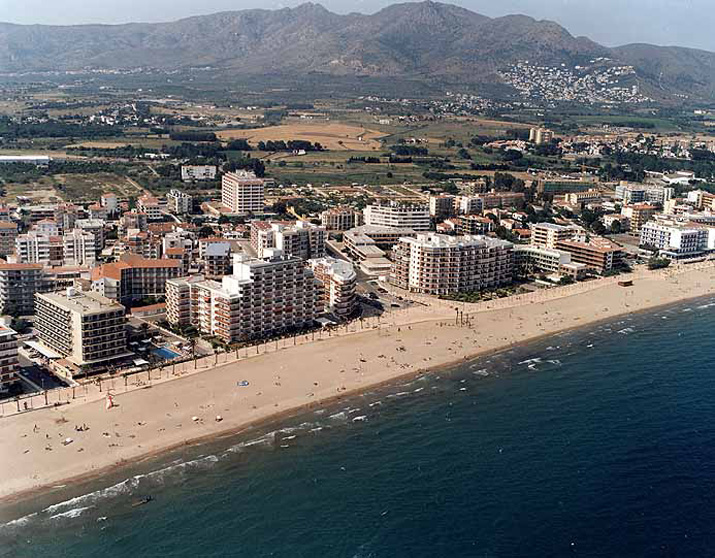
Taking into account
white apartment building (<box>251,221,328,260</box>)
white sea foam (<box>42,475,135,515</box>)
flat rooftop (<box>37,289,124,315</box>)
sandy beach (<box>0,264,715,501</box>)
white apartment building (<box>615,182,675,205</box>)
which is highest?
white apartment building (<box>615,182,675,205</box>)

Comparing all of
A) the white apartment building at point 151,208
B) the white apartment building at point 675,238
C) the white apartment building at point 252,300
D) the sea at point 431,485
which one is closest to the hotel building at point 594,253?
the white apartment building at point 675,238

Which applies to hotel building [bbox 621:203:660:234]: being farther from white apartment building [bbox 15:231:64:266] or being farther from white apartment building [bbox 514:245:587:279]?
white apartment building [bbox 15:231:64:266]

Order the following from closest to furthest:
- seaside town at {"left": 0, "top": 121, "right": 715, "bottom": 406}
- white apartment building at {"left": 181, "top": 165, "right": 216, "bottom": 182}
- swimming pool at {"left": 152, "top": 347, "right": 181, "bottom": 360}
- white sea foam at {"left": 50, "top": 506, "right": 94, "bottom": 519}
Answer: white sea foam at {"left": 50, "top": 506, "right": 94, "bottom": 519}, swimming pool at {"left": 152, "top": 347, "right": 181, "bottom": 360}, seaside town at {"left": 0, "top": 121, "right": 715, "bottom": 406}, white apartment building at {"left": 181, "top": 165, "right": 216, "bottom": 182}

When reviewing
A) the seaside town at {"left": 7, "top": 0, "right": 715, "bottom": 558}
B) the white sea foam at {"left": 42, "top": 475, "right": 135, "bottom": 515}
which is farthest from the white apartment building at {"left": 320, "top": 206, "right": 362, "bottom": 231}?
the white sea foam at {"left": 42, "top": 475, "right": 135, "bottom": 515}

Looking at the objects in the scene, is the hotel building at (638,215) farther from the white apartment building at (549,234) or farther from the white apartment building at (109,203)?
the white apartment building at (109,203)

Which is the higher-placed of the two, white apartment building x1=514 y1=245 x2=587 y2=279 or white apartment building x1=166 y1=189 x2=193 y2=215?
white apartment building x1=166 y1=189 x2=193 y2=215

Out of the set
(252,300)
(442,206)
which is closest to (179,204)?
(442,206)

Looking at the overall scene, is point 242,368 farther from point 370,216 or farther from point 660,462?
point 370,216
